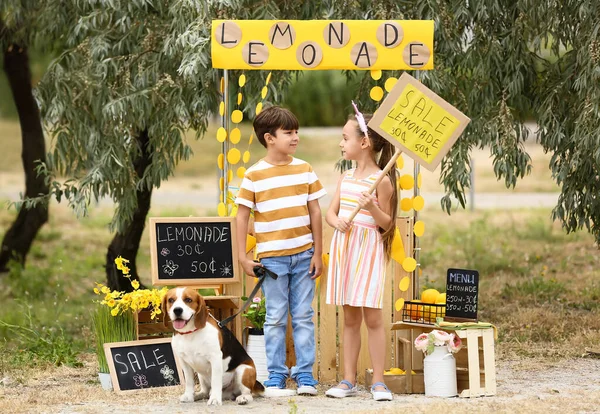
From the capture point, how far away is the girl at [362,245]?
598cm

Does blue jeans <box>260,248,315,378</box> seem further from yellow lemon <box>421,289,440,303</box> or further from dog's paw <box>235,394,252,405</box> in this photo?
yellow lemon <box>421,289,440,303</box>

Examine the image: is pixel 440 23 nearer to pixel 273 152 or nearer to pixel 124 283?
pixel 273 152

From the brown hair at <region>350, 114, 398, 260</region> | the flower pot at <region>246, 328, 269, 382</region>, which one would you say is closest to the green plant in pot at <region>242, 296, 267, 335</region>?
the flower pot at <region>246, 328, 269, 382</region>

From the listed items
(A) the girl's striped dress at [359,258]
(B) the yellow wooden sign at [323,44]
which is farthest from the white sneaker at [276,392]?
(B) the yellow wooden sign at [323,44]

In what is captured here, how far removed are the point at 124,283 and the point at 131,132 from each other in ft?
7.54

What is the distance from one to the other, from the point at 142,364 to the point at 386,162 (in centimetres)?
200

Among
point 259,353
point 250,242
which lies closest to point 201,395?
point 259,353

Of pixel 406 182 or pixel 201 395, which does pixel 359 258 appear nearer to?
pixel 406 182

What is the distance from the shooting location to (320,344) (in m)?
6.62

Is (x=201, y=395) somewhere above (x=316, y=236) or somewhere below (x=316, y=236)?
below

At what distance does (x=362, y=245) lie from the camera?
6.03 meters

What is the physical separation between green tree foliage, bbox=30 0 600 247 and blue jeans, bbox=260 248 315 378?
6.75 feet

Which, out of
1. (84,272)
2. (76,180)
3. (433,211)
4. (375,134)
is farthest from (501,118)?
(433,211)

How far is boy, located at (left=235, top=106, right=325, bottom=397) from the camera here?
6094 millimetres
